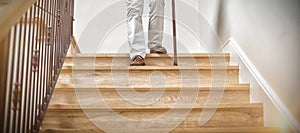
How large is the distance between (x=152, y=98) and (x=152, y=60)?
0.59 m

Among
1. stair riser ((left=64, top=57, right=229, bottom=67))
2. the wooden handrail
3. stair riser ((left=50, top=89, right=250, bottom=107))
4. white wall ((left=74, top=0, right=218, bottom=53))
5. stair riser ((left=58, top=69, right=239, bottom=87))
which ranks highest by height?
white wall ((left=74, top=0, right=218, bottom=53))

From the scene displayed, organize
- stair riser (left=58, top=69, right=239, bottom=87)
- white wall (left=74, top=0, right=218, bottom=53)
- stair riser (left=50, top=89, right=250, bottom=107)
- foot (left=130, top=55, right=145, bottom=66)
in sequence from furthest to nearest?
white wall (left=74, top=0, right=218, bottom=53) → foot (left=130, top=55, right=145, bottom=66) → stair riser (left=58, top=69, right=239, bottom=87) → stair riser (left=50, top=89, right=250, bottom=107)

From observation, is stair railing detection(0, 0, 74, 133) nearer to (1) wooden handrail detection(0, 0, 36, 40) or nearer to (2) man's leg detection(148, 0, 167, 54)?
(1) wooden handrail detection(0, 0, 36, 40)

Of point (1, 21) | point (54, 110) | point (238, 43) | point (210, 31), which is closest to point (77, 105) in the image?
point (54, 110)

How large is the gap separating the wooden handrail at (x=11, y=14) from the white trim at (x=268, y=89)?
1.25 m

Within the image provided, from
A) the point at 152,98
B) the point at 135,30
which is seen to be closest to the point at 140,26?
the point at 135,30

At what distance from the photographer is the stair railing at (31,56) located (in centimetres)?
136

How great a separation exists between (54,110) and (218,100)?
94cm

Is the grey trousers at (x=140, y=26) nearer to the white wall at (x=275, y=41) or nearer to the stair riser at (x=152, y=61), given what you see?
the stair riser at (x=152, y=61)

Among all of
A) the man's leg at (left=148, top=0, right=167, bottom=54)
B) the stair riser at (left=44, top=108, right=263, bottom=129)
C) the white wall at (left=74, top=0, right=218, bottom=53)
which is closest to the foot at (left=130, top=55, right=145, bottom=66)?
the man's leg at (left=148, top=0, right=167, bottom=54)

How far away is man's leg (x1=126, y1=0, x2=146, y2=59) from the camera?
277 centimetres

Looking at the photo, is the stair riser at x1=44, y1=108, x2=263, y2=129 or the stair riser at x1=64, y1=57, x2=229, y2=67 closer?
the stair riser at x1=44, y1=108, x2=263, y2=129

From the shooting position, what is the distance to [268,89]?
2107 mm

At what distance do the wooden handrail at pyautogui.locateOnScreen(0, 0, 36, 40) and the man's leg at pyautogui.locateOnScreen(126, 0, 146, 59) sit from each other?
4.13 ft
